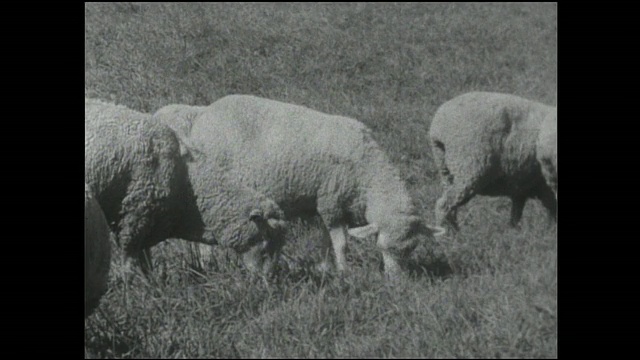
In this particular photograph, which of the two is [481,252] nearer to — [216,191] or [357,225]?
[216,191]

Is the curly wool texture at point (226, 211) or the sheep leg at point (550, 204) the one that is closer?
the sheep leg at point (550, 204)

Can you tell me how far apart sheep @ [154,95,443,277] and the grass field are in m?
0.20

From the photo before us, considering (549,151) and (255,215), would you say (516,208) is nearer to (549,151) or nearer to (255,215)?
(549,151)

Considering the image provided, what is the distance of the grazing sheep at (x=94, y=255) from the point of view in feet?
12.2

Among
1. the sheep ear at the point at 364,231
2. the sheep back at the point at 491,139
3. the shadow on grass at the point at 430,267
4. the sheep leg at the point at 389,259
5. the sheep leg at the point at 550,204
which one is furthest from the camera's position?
→ the sheep ear at the point at 364,231

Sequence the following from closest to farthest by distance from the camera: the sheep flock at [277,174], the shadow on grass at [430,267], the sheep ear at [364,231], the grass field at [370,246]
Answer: the grass field at [370,246] → the sheep flock at [277,174] → the shadow on grass at [430,267] → the sheep ear at [364,231]

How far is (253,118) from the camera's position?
5.97m

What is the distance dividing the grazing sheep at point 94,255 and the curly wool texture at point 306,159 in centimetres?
176

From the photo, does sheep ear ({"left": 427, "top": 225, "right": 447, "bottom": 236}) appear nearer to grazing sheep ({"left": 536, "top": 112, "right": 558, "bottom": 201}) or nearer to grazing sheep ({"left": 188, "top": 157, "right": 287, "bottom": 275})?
grazing sheep ({"left": 188, "top": 157, "right": 287, "bottom": 275})

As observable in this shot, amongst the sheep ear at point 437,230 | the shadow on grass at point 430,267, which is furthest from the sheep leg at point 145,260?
the sheep ear at point 437,230

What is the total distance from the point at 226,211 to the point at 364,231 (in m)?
0.86

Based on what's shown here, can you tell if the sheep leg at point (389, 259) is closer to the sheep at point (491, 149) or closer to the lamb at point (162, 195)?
the sheep at point (491, 149)

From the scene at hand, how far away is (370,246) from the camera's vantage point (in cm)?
547

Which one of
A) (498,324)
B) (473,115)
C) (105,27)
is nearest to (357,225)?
(473,115)
